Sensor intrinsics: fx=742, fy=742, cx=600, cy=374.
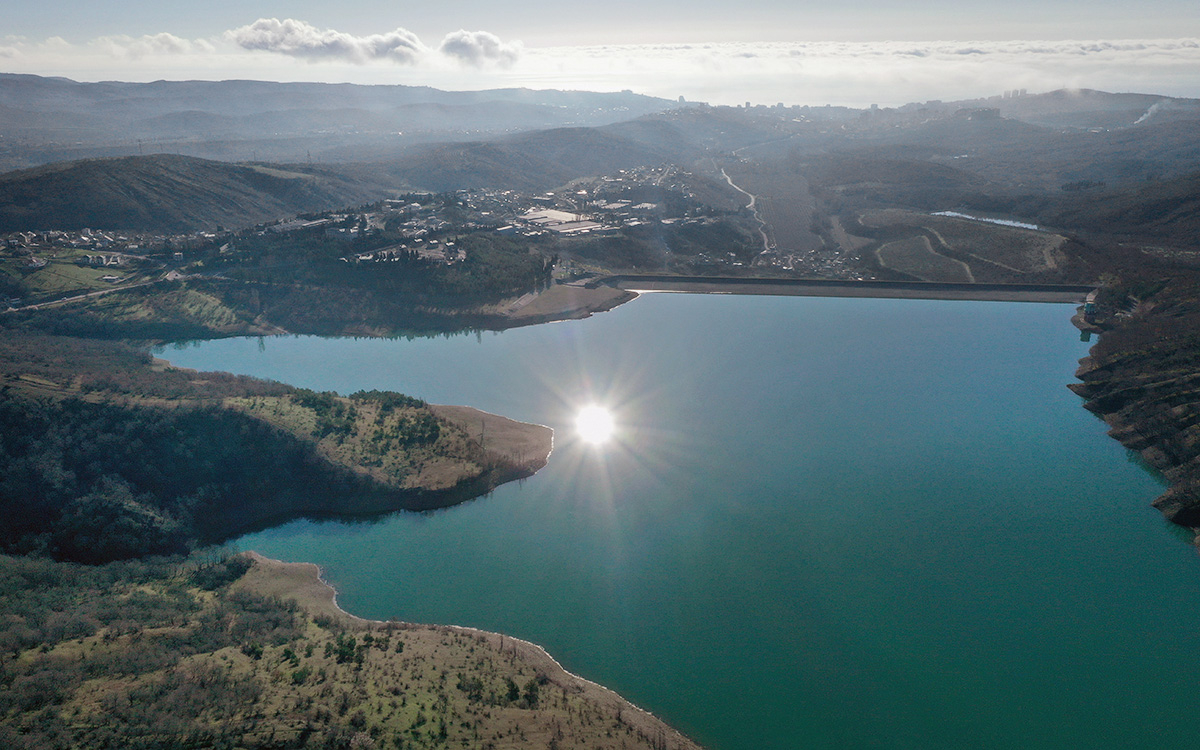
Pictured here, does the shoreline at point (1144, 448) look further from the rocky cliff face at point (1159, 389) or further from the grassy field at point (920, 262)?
the grassy field at point (920, 262)

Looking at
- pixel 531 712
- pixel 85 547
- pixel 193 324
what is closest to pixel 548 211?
pixel 193 324

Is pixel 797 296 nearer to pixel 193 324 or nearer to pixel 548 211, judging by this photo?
pixel 548 211

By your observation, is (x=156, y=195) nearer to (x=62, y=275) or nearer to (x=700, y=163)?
(x=62, y=275)

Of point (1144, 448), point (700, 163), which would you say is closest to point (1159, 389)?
point (1144, 448)

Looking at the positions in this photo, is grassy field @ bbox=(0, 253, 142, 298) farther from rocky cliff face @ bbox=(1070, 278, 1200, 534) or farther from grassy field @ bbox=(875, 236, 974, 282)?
rocky cliff face @ bbox=(1070, 278, 1200, 534)

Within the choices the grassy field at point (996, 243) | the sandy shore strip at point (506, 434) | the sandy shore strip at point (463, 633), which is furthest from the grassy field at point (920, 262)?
the sandy shore strip at point (463, 633)

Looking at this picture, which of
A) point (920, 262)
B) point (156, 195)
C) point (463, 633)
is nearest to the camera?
point (463, 633)
